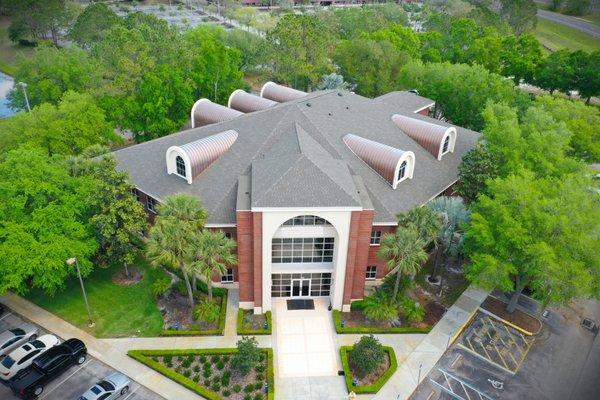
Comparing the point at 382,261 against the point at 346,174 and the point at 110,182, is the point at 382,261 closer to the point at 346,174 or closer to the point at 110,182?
the point at 346,174

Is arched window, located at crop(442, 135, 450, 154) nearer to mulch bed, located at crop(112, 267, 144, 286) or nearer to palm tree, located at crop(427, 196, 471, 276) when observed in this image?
palm tree, located at crop(427, 196, 471, 276)

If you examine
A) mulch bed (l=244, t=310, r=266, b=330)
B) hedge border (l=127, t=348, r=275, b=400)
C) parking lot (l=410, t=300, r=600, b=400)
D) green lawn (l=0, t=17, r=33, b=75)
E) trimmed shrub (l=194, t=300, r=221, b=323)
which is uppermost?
green lawn (l=0, t=17, r=33, b=75)

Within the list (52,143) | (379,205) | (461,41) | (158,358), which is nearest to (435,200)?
(379,205)

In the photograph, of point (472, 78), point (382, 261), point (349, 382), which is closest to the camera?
point (349, 382)

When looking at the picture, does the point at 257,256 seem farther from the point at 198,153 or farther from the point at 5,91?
the point at 5,91

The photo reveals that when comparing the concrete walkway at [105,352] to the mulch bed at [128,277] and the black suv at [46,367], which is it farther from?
the mulch bed at [128,277]

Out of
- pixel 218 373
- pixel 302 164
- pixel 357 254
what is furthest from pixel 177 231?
pixel 357 254

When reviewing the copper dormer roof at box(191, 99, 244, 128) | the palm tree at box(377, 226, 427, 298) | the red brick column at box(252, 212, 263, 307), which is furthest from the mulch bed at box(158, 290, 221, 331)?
the copper dormer roof at box(191, 99, 244, 128)

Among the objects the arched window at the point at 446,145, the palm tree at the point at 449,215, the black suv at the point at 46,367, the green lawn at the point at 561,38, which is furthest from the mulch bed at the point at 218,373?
the green lawn at the point at 561,38
